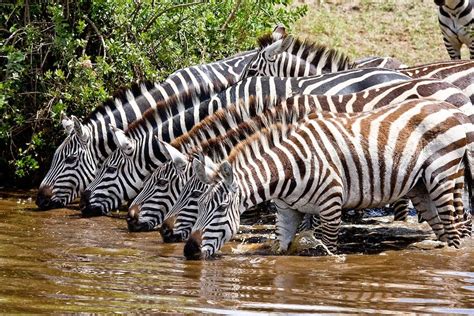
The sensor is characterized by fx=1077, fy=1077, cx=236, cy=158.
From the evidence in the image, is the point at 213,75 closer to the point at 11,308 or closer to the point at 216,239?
the point at 216,239

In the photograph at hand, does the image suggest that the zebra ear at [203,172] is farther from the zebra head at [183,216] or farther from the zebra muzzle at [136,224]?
the zebra muzzle at [136,224]

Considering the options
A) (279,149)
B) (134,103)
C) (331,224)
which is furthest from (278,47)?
(331,224)

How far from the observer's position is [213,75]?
13023 millimetres

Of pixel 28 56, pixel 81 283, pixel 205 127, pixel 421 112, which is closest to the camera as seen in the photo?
pixel 81 283

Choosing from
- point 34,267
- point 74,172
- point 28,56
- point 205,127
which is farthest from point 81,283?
point 28,56

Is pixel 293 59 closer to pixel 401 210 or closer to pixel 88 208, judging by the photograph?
pixel 401 210

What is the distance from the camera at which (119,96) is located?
12914 mm

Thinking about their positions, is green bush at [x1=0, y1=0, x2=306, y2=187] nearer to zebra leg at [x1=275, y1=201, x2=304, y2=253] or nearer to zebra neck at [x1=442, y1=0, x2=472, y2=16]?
zebra neck at [x1=442, y1=0, x2=472, y2=16]

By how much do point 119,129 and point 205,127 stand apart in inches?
72.5

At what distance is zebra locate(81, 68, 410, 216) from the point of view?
37.5ft

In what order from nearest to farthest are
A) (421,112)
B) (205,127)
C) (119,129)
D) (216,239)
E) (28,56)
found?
(216,239)
(421,112)
(205,127)
(119,129)
(28,56)

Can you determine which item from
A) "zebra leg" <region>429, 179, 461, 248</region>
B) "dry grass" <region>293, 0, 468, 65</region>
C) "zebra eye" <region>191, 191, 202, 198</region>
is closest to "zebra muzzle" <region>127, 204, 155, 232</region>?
"zebra eye" <region>191, 191, 202, 198</region>

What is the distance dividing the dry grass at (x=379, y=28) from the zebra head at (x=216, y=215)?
962cm

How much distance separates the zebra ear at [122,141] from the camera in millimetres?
12023
